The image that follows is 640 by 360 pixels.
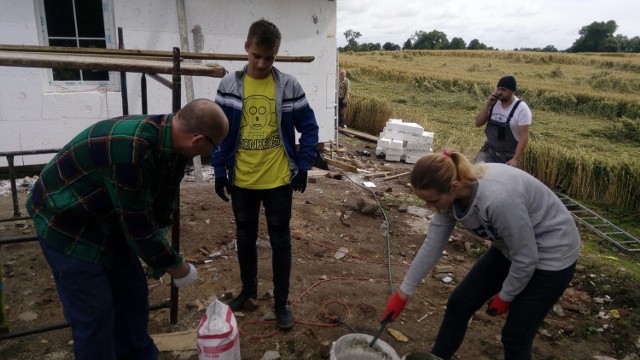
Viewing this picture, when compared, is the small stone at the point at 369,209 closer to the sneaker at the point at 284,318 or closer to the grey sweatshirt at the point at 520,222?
the sneaker at the point at 284,318

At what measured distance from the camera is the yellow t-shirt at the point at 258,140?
2836mm

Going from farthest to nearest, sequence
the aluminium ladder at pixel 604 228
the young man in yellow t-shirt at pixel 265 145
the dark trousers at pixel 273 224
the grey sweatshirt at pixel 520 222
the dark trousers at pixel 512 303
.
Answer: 1. the aluminium ladder at pixel 604 228
2. the dark trousers at pixel 273 224
3. the young man in yellow t-shirt at pixel 265 145
4. the dark trousers at pixel 512 303
5. the grey sweatshirt at pixel 520 222

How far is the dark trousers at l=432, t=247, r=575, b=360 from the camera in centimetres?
218

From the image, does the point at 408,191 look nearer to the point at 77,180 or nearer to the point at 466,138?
the point at 466,138

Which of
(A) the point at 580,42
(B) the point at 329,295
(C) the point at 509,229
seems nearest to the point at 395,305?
(C) the point at 509,229

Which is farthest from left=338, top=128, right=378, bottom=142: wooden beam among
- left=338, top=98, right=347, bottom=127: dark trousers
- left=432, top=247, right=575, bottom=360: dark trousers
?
left=432, top=247, right=575, bottom=360: dark trousers

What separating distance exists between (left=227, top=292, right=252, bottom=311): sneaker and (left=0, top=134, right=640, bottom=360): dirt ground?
0.07 m

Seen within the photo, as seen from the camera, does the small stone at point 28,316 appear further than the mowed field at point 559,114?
No

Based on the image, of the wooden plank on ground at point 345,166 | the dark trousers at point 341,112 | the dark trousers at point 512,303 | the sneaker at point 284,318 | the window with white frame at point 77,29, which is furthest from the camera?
the dark trousers at point 341,112

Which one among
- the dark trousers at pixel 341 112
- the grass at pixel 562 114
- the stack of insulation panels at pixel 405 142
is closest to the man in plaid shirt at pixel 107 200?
the grass at pixel 562 114

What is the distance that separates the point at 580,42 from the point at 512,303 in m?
67.4

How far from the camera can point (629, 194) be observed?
6871 mm

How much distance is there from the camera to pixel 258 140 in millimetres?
2861

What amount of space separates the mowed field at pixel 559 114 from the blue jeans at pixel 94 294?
7197 mm
